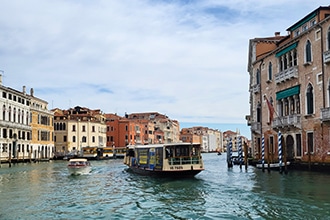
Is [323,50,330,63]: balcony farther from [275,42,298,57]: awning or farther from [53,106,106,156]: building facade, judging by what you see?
[53,106,106,156]: building facade

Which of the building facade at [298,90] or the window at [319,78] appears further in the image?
the window at [319,78]

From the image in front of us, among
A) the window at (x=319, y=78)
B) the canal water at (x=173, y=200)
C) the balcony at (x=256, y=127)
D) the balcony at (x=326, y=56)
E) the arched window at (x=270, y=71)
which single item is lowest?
the canal water at (x=173, y=200)

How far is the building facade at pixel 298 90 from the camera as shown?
65.4 feet

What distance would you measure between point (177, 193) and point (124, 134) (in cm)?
5117

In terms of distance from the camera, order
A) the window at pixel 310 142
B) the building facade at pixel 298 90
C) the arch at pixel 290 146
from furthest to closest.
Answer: the arch at pixel 290 146, the window at pixel 310 142, the building facade at pixel 298 90

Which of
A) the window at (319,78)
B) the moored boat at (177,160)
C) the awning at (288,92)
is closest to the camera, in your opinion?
the moored boat at (177,160)

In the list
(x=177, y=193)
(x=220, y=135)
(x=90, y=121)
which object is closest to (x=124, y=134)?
(x=90, y=121)

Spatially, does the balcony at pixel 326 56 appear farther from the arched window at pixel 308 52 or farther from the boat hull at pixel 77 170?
the boat hull at pixel 77 170

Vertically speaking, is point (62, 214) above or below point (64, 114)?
below

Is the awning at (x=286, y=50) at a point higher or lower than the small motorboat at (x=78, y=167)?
higher

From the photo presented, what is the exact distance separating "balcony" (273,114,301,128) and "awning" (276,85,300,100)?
124 cm

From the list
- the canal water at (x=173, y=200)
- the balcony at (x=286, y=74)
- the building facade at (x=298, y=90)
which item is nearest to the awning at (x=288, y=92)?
the building facade at (x=298, y=90)

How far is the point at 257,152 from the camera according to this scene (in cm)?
2877

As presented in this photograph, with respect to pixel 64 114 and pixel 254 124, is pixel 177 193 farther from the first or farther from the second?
pixel 64 114
